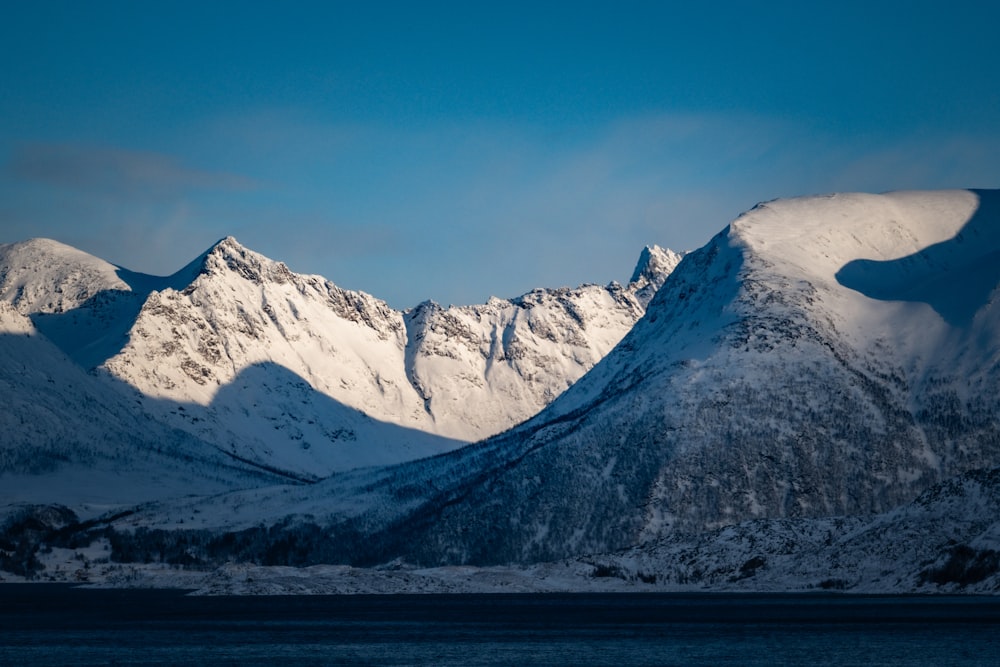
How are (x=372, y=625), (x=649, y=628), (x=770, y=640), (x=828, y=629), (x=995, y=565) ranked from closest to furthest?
1. (x=770, y=640)
2. (x=828, y=629)
3. (x=649, y=628)
4. (x=372, y=625)
5. (x=995, y=565)

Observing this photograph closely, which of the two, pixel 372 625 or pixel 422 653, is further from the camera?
pixel 372 625

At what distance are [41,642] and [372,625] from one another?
31408 mm

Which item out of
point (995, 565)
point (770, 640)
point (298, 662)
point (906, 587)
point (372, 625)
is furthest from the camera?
point (906, 587)

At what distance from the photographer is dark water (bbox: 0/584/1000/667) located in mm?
92000

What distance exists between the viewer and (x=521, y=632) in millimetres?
116125

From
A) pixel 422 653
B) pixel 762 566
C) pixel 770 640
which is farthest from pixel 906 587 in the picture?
pixel 422 653

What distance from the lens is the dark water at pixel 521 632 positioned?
92.0 meters

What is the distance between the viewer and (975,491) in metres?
165

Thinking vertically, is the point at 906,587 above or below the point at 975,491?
below

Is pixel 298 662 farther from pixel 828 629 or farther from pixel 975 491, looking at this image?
pixel 975 491

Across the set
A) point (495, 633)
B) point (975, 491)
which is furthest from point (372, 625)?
point (975, 491)

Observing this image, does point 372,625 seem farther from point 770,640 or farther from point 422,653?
point 770,640

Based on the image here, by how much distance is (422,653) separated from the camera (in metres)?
96.2

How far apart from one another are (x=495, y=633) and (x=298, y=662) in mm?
27778
